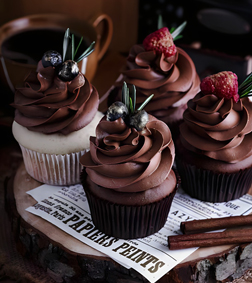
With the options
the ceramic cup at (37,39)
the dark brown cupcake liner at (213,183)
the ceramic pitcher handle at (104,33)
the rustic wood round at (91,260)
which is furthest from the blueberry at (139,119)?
the ceramic pitcher handle at (104,33)

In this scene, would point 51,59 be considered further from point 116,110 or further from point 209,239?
point 209,239

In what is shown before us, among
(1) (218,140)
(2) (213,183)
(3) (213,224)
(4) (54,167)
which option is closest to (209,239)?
(3) (213,224)

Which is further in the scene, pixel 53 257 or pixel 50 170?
pixel 50 170

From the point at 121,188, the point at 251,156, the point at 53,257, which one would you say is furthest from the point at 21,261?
the point at 251,156

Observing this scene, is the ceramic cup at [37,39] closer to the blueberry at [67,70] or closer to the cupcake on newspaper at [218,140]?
the blueberry at [67,70]

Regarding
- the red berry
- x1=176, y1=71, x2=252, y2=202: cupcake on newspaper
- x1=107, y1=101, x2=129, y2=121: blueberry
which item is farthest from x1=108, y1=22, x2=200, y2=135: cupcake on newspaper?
x1=107, y1=101, x2=129, y2=121: blueberry

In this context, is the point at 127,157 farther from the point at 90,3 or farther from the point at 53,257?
the point at 90,3

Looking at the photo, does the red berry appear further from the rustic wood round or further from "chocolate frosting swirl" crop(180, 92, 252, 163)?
the rustic wood round
